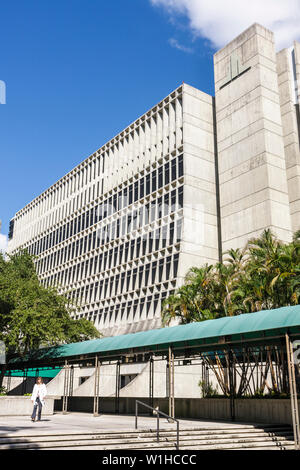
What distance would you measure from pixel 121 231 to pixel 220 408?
1676 inches

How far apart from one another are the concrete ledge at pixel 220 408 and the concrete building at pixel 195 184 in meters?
22.2

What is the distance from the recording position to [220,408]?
23.6 meters

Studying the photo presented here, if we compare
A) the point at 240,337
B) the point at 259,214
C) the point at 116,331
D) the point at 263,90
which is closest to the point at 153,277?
the point at 116,331

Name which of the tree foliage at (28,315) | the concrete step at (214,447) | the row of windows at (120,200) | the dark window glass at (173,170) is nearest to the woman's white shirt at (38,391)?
the concrete step at (214,447)

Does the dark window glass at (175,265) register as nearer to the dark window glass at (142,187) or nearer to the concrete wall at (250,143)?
the concrete wall at (250,143)

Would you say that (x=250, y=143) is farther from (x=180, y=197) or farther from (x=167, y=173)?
(x=167, y=173)

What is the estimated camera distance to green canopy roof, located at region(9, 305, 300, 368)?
17.6m

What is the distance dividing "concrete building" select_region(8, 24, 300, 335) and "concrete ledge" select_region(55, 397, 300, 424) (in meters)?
22.2

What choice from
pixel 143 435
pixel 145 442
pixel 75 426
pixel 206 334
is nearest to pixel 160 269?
pixel 206 334

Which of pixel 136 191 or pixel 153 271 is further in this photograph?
pixel 136 191

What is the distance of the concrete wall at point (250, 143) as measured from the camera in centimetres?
5250

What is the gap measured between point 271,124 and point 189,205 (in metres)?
13.4

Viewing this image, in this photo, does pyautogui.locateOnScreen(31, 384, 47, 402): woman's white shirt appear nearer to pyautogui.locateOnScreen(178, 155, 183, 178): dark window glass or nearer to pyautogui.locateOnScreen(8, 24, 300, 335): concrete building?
pyautogui.locateOnScreen(8, 24, 300, 335): concrete building
